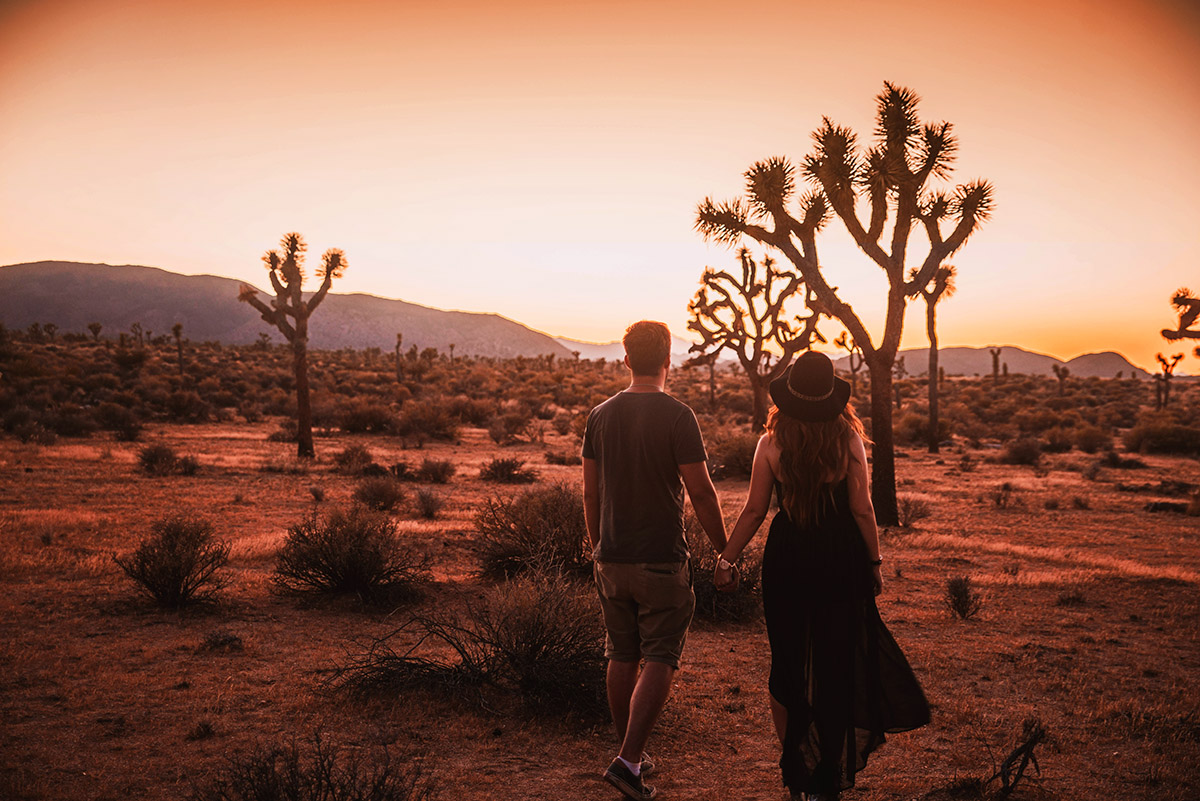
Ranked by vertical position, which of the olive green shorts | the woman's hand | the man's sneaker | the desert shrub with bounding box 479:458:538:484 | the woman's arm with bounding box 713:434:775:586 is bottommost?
the desert shrub with bounding box 479:458:538:484

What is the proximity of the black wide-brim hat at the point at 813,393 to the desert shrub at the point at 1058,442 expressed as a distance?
2650 cm

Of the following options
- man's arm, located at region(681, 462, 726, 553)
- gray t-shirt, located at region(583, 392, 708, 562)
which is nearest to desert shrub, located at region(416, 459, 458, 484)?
gray t-shirt, located at region(583, 392, 708, 562)

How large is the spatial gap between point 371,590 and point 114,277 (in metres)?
193

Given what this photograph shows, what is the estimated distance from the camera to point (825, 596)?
3.43m

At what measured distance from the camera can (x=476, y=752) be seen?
4.21 meters

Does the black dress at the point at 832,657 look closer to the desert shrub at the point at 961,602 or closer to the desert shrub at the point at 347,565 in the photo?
the desert shrub at the point at 961,602

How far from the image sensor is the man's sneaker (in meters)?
3.49

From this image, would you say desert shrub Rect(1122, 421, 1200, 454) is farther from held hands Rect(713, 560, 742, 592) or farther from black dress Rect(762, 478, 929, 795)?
held hands Rect(713, 560, 742, 592)

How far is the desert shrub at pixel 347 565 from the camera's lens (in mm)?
7234

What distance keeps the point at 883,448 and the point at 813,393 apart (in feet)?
31.1

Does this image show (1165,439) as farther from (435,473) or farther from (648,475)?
(648,475)

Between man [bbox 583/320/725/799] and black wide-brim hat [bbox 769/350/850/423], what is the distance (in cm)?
48

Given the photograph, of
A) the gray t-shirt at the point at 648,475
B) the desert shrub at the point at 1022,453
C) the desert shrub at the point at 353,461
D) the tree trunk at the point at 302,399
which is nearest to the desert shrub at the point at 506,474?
the desert shrub at the point at 353,461

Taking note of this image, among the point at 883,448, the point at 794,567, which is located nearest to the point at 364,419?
the point at 883,448
